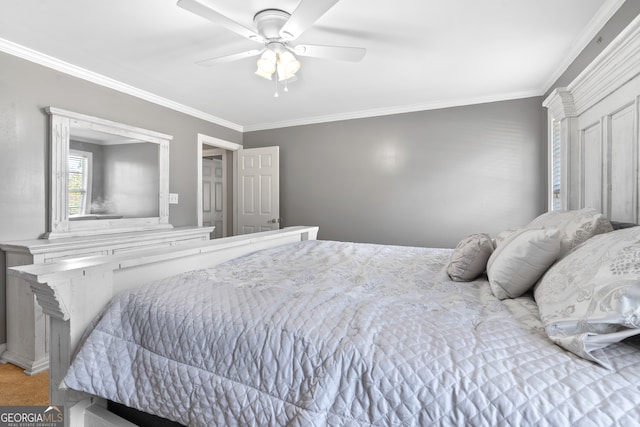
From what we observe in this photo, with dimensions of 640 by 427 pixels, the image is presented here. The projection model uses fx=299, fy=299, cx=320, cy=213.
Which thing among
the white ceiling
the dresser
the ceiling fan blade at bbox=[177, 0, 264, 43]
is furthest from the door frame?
the ceiling fan blade at bbox=[177, 0, 264, 43]

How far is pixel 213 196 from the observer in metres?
5.28

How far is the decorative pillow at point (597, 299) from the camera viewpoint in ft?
2.26

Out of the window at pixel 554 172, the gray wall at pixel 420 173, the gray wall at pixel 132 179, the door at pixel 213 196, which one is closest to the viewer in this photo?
the window at pixel 554 172

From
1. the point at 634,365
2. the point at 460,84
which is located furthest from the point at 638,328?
the point at 460,84

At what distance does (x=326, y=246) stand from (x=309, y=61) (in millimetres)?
1563

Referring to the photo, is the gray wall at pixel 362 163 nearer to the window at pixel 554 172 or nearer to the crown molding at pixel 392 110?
the crown molding at pixel 392 110

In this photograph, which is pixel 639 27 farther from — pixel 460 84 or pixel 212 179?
pixel 212 179

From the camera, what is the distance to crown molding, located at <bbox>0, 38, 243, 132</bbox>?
2268 mm

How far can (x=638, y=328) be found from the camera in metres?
0.68

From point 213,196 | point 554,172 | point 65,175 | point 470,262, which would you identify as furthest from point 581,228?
point 213,196

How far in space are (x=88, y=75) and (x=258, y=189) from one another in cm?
229

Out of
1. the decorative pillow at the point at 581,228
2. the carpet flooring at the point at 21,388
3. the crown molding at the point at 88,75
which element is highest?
the crown molding at the point at 88,75

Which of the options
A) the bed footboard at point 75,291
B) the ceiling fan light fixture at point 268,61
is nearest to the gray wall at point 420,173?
the ceiling fan light fixture at point 268,61

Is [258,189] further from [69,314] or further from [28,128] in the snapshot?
[69,314]
